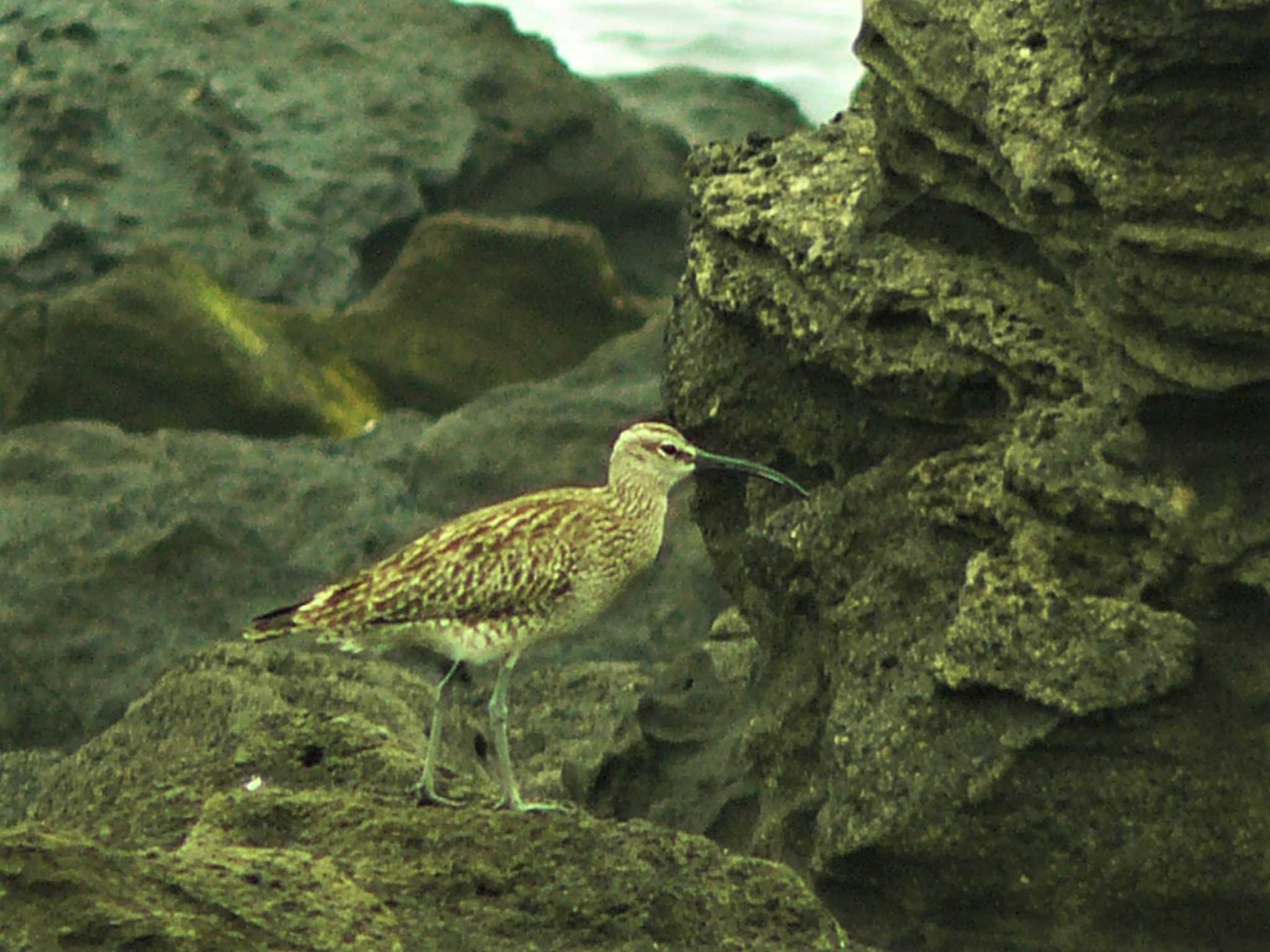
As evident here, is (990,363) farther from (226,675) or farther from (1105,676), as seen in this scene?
(226,675)

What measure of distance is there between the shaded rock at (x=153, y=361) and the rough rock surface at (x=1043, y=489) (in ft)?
19.9

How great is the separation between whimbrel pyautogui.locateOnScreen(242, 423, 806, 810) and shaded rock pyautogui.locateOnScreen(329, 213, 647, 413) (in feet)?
22.1

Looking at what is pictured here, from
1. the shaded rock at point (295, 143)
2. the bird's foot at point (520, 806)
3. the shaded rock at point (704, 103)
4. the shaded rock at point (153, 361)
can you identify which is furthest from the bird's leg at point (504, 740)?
the shaded rock at point (704, 103)

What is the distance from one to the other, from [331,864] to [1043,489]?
2.00 meters

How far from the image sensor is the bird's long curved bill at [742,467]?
307 inches

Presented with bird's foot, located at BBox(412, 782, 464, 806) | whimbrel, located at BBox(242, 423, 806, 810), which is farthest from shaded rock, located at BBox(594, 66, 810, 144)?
bird's foot, located at BBox(412, 782, 464, 806)

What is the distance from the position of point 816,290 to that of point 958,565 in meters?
0.93

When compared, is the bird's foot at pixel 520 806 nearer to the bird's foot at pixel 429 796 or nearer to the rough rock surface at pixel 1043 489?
the bird's foot at pixel 429 796

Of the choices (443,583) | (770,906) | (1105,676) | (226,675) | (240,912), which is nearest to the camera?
(240,912)

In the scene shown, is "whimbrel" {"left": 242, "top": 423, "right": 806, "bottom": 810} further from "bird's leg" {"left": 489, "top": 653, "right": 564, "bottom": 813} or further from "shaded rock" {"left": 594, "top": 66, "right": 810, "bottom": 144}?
"shaded rock" {"left": 594, "top": 66, "right": 810, "bottom": 144}

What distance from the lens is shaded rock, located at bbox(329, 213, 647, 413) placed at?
14883 millimetres

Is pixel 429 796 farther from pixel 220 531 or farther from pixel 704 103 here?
pixel 704 103

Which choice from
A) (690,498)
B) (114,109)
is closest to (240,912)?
(690,498)

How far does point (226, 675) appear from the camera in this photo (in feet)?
28.0
